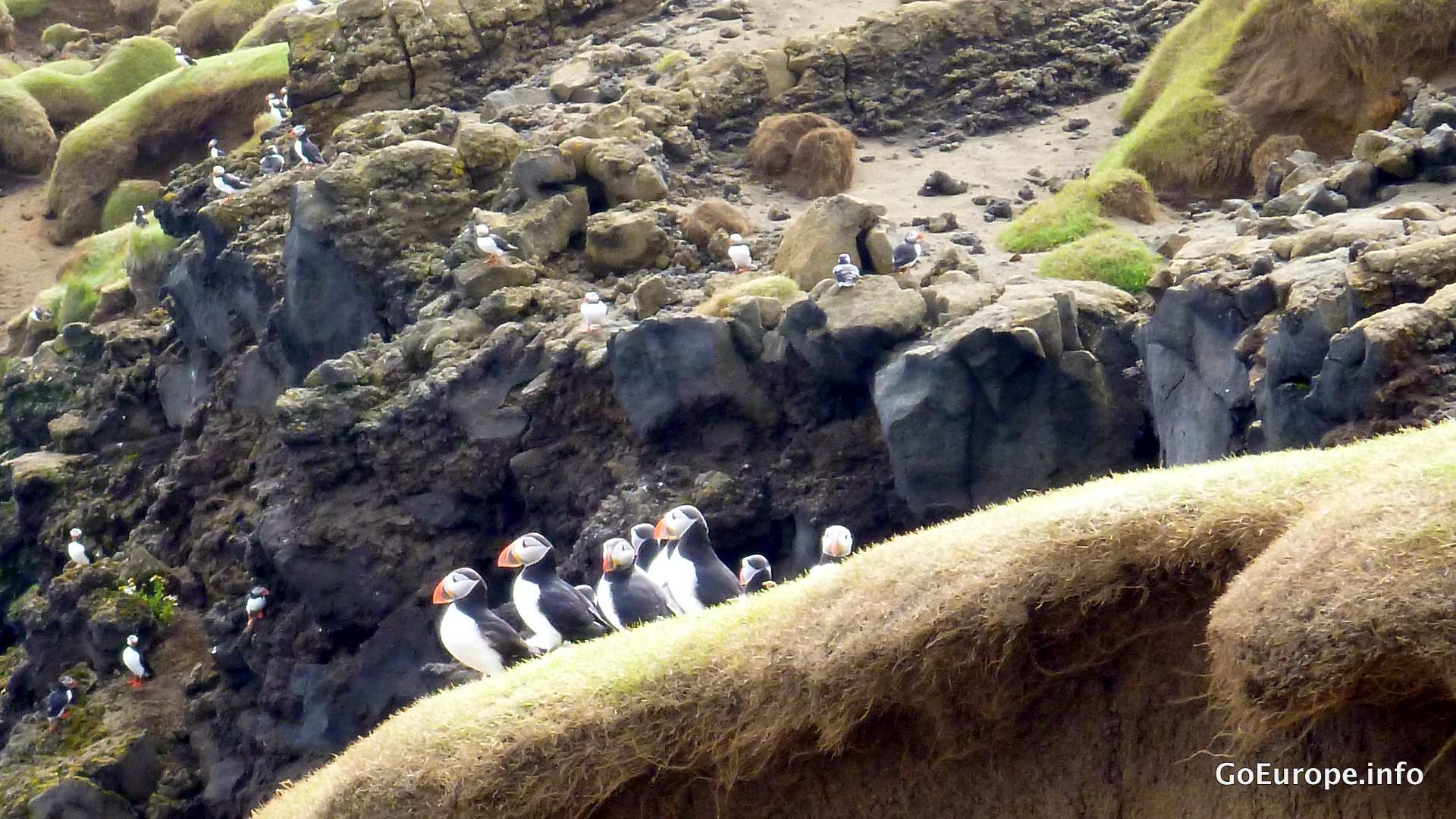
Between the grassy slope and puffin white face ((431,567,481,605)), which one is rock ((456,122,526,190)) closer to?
puffin white face ((431,567,481,605))

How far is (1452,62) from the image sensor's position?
1806 centimetres

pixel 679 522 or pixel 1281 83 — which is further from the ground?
pixel 1281 83

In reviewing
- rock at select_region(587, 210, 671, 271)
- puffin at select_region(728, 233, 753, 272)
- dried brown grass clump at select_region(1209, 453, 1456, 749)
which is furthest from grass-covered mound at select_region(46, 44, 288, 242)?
dried brown grass clump at select_region(1209, 453, 1456, 749)

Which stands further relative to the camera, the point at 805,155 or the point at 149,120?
the point at 149,120

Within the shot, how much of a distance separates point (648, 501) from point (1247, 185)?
9.62 meters

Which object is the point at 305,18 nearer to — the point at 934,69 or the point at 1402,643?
the point at 934,69

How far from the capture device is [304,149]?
81.8 ft

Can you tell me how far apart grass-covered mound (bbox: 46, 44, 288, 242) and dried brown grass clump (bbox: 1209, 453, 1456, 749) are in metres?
37.0

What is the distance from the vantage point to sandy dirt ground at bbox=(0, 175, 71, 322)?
43.3 meters

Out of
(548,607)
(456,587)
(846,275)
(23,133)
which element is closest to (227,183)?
(846,275)

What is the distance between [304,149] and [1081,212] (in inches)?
536

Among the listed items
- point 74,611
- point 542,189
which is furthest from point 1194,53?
point 74,611

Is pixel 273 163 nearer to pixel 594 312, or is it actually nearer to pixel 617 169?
pixel 617 169

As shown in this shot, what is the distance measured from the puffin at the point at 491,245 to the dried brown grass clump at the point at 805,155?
5472 millimetres
